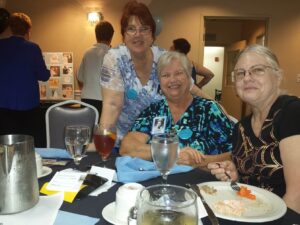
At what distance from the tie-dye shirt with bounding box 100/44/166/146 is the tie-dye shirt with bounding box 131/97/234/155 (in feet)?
0.58

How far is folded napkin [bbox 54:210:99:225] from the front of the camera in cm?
92

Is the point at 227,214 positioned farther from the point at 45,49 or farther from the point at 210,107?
the point at 45,49

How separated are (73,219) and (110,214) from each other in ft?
0.34

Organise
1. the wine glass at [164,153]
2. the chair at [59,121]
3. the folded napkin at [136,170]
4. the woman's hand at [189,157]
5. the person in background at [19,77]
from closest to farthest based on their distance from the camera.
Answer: the wine glass at [164,153]
the folded napkin at [136,170]
the woman's hand at [189,157]
the chair at [59,121]
the person in background at [19,77]

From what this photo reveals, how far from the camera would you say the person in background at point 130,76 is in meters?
2.07

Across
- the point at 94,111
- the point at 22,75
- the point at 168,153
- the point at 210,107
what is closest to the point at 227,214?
the point at 168,153

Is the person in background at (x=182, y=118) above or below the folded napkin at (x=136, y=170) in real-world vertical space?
above

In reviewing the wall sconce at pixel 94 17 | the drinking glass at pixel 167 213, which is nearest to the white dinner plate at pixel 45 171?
the drinking glass at pixel 167 213

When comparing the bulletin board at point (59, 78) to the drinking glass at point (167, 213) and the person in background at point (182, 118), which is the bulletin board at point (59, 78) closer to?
the person in background at point (182, 118)

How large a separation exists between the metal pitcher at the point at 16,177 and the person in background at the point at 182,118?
0.86 m

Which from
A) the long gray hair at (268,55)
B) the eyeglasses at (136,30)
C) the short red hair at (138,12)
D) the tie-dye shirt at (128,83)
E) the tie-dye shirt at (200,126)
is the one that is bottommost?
the tie-dye shirt at (200,126)

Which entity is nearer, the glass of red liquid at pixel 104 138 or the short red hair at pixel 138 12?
the glass of red liquid at pixel 104 138

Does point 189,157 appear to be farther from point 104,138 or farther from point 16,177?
point 16,177

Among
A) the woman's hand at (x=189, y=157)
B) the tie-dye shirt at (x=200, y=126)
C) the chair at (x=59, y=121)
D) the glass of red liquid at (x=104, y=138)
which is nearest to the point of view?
the glass of red liquid at (x=104, y=138)
